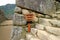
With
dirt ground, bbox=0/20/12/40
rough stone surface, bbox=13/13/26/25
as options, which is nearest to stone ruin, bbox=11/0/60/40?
rough stone surface, bbox=13/13/26/25

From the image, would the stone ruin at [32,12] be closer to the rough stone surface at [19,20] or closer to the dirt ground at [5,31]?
Answer: the rough stone surface at [19,20]

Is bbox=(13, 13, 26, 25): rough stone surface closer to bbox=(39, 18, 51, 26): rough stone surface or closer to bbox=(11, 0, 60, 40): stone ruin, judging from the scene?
bbox=(11, 0, 60, 40): stone ruin

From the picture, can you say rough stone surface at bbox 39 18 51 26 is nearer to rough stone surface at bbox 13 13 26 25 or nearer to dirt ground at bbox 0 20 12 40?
rough stone surface at bbox 13 13 26 25

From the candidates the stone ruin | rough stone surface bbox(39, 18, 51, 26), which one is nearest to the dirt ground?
the stone ruin

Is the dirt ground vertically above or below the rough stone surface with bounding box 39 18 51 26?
below

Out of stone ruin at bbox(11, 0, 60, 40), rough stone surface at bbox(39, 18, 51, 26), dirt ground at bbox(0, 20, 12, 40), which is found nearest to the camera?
rough stone surface at bbox(39, 18, 51, 26)

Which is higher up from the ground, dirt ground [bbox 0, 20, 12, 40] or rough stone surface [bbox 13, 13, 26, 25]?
rough stone surface [bbox 13, 13, 26, 25]

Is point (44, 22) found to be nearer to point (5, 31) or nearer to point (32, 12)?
point (32, 12)

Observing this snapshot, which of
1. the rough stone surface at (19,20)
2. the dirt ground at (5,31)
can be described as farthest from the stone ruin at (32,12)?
Result: the dirt ground at (5,31)

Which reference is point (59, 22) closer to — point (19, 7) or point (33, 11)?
point (33, 11)

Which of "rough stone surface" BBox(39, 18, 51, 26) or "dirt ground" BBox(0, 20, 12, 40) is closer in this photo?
"rough stone surface" BBox(39, 18, 51, 26)

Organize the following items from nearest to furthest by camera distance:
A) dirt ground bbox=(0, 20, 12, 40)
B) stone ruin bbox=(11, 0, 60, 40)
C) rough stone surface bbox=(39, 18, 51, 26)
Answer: rough stone surface bbox=(39, 18, 51, 26) < stone ruin bbox=(11, 0, 60, 40) < dirt ground bbox=(0, 20, 12, 40)

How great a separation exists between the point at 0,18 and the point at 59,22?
3200 millimetres

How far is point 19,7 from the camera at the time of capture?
2.19 m
